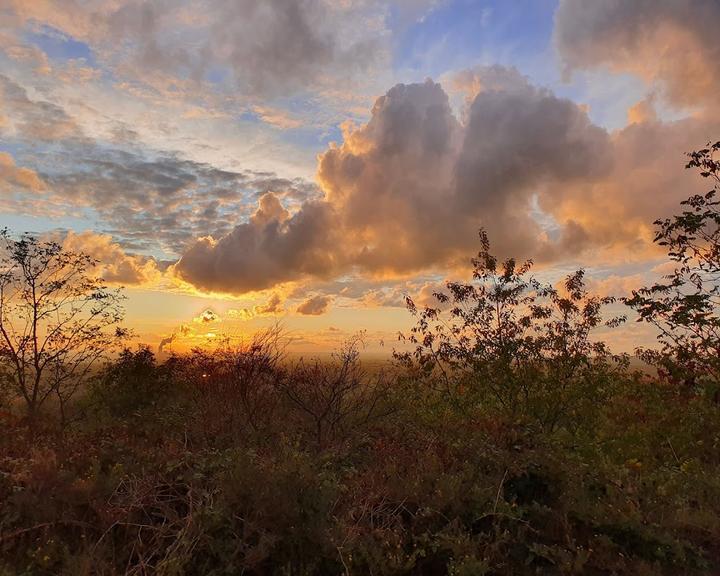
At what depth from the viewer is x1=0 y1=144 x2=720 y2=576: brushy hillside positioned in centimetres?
450

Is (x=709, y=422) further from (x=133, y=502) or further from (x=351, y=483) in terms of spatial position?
(x=133, y=502)

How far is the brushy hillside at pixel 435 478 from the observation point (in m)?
4.50

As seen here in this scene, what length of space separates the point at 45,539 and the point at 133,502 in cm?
72

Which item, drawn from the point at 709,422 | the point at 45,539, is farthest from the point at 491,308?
the point at 45,539

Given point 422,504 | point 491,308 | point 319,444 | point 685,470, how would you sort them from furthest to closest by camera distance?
point 491,308, point 319,444, point 685,470, point 422,504

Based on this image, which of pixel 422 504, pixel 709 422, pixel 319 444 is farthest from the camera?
pixel 709 422

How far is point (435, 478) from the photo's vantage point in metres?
5.77

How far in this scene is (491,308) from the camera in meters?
11.0

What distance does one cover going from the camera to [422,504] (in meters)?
5.27

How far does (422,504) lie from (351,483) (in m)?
0.82

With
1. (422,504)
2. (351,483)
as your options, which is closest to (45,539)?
(351,483)

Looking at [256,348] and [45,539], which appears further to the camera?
[256,348]

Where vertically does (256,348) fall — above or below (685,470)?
above

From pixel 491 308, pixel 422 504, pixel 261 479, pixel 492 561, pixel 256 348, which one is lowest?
pixel 492 561
